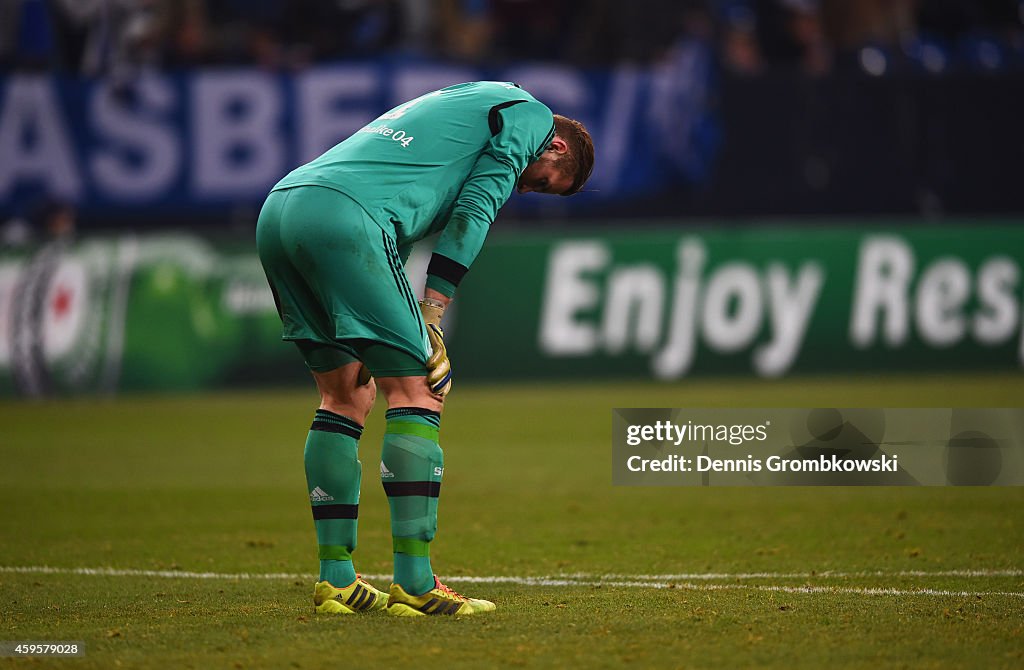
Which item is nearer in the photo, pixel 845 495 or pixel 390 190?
pixel 390 190

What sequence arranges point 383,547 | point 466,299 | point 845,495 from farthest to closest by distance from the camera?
point 466,299 → point 845,495 → point 383,547

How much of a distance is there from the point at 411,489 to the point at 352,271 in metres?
0.77

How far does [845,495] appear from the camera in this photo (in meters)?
9.46

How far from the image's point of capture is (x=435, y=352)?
5.28 metres

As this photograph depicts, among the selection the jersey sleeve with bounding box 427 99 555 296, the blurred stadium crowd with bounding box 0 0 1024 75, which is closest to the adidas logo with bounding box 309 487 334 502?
the jersey sleeve with bounding box 427 99 555 296

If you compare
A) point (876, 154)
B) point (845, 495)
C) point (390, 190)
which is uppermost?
point (876, 154)

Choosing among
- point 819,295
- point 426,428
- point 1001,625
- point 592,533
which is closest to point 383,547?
point 592,533

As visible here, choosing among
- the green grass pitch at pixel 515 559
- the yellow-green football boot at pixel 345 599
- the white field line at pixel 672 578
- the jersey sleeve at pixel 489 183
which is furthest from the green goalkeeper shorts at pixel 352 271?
the white field line at pixel 672 578

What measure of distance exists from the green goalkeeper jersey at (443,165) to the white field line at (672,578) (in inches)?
60.8

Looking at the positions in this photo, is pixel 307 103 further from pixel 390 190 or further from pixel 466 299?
pixel 390 190

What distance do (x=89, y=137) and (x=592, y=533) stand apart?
11.8 meters

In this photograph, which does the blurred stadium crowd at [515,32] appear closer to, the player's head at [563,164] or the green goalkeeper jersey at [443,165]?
the player's head at [563,164]

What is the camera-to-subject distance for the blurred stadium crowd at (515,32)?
17.8 m

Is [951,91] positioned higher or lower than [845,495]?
higher
